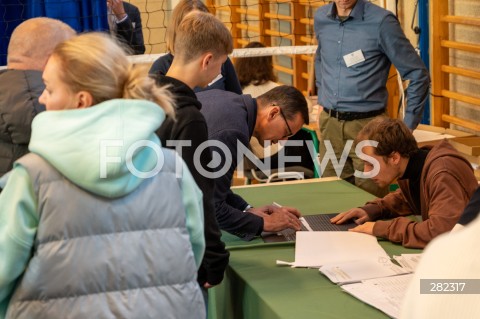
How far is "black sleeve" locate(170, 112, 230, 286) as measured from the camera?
6.32ft

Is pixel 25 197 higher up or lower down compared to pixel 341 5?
lower down

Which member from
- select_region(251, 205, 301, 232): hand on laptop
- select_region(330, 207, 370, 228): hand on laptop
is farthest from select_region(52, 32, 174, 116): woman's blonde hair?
select_region(330, 207, 370, 228): hand on laptop

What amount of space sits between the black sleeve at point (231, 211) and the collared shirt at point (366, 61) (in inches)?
57.8

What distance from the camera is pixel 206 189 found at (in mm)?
1948

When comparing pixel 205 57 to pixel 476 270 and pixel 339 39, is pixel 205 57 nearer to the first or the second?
pixel 476 270

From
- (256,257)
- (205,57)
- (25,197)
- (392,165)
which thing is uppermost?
(205,57)

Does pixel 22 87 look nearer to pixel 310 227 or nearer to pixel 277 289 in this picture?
pixel 277 289

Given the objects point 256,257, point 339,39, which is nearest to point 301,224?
point 256,257

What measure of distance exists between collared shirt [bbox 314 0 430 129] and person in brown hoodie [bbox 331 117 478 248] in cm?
111

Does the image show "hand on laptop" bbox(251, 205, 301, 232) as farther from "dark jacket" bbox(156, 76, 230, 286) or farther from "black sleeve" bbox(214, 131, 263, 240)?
"dark jacket" bbox(156, 76, 230, 286)

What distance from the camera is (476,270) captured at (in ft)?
2.39

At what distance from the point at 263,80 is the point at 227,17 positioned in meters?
4.14

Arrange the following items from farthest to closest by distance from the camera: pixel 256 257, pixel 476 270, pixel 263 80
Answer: pixel 263 80
pixel 256 257
pixel 476 270

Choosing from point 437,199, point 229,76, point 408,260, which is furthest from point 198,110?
point 229,76
